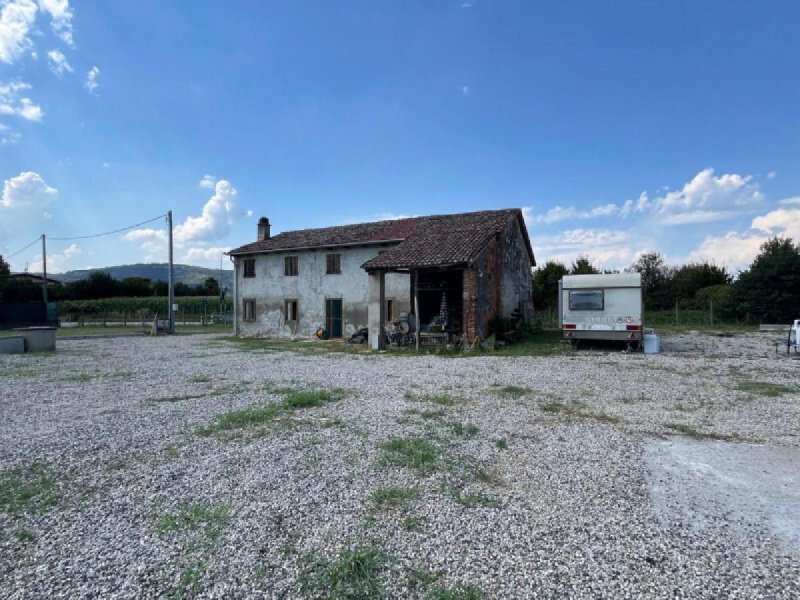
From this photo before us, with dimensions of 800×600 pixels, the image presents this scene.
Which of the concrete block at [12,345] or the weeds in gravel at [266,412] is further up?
the concrete block at [12,345]

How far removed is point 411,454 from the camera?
5066 millimetres

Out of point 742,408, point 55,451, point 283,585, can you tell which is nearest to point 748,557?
point 283,585

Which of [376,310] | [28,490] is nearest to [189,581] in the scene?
[28,490]

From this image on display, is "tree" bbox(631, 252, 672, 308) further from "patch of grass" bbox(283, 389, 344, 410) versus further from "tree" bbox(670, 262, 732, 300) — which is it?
"patch of grass" bbox(283, 389, 344, 410)

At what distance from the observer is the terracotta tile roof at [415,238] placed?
17.3m

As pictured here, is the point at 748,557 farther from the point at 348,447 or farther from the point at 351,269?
the point at 351,269

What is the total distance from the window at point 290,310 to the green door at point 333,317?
7.09 ft

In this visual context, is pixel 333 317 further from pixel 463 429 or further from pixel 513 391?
pixel 463 429

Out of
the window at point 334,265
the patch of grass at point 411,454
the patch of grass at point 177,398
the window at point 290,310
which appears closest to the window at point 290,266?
the window at point 290,310

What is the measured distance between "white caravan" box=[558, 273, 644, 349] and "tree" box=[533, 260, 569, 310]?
790 inches

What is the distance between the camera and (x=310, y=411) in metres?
7.23

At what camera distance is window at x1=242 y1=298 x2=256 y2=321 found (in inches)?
994

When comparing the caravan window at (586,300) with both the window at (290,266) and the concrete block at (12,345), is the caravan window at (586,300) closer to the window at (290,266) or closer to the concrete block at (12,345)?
the window at (290,266)

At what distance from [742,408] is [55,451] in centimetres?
980
